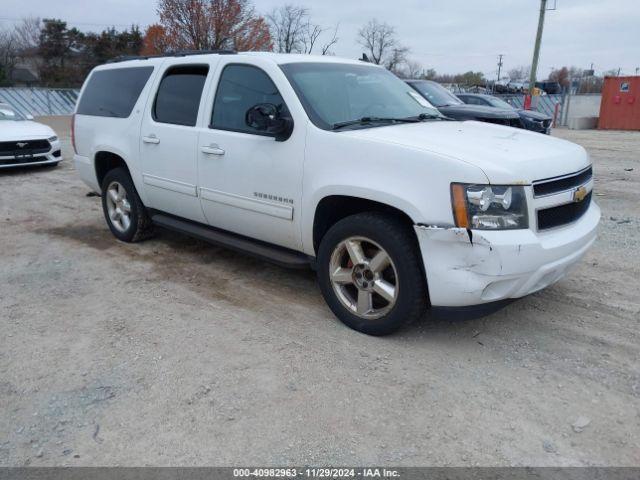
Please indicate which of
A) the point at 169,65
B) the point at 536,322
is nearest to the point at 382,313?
the point at 536,322

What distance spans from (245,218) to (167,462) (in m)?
2.19

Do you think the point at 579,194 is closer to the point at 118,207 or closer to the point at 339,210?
the point at 339,210

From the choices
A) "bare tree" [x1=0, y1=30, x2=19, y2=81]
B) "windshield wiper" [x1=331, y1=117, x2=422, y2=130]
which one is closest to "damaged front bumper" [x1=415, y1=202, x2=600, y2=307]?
"windshield wiper" [x1=331, y1=117, x2=422, y2=130]

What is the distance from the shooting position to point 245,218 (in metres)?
4.32

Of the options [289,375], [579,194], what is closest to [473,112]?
[579,194]

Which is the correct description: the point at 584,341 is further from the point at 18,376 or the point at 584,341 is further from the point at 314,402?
the point at 18,376

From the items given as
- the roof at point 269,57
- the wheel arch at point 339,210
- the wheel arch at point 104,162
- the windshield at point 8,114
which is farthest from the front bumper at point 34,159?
the wheel arch at point 339,210

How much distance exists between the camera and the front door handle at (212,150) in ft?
14.3

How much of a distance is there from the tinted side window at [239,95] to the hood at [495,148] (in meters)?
0.90

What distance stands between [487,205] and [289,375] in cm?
154

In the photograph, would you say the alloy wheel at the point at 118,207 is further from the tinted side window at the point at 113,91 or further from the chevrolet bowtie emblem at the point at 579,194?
the chevrolet bowtie emblem at the point at 579,194

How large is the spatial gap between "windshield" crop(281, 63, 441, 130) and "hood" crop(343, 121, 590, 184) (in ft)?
1.03

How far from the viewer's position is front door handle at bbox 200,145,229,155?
4.34m

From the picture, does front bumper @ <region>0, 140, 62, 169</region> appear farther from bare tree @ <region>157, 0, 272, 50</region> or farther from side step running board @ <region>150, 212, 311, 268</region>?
bare tree @ <region>157, 0, 272, 50</region>
